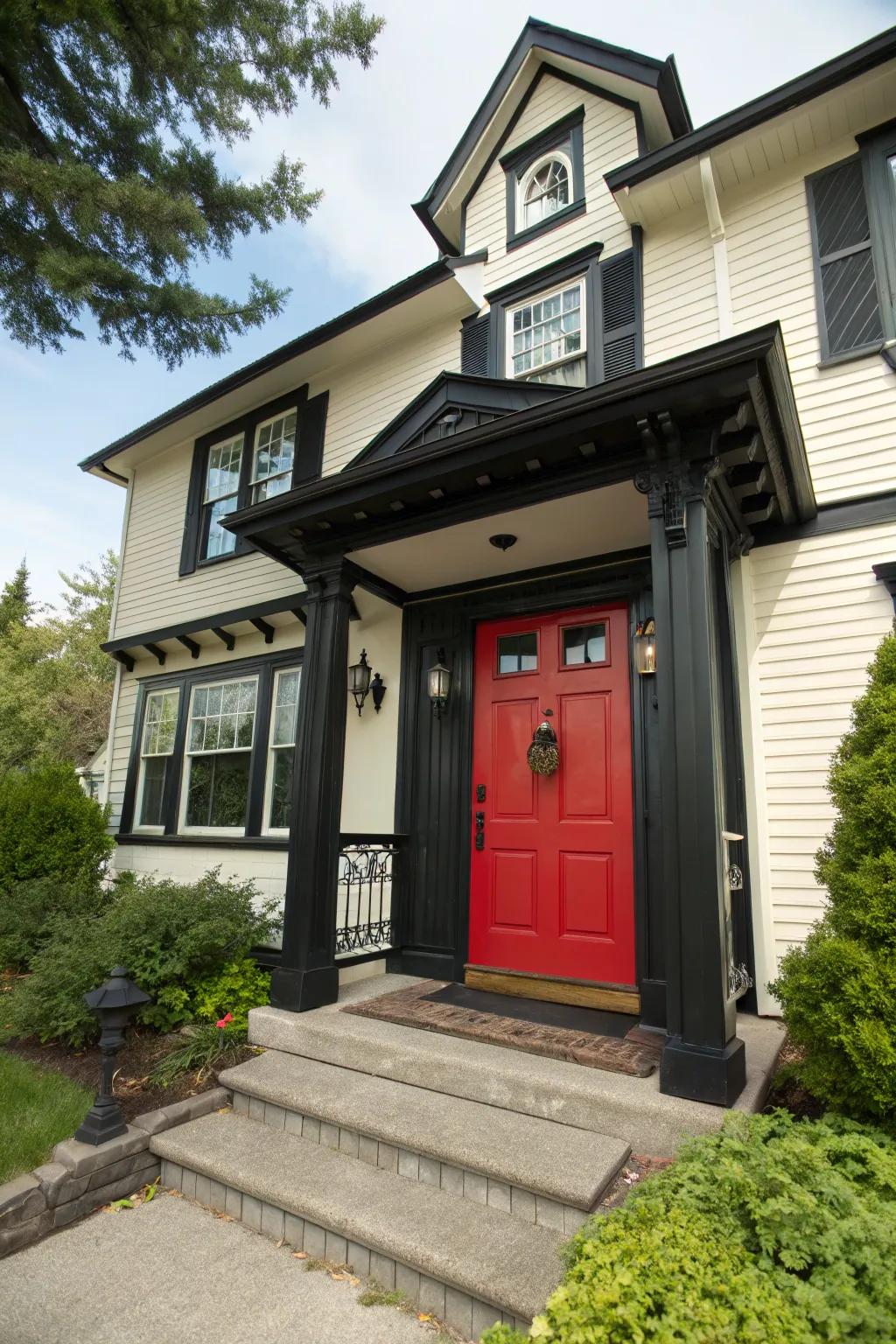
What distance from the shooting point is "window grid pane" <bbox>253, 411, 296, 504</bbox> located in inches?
283

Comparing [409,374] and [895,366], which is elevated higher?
[409,374]

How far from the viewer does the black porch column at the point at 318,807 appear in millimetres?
3994

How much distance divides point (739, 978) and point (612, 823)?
1.10 m

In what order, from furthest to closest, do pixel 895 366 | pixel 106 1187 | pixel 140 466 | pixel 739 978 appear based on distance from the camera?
1. pixel 140 466
2. pixel 895 366
3. pixel 739 978
4. pixel 106 1187

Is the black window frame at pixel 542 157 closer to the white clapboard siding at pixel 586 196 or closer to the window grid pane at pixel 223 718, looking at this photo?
the white clapboard siding at pixel 586 196

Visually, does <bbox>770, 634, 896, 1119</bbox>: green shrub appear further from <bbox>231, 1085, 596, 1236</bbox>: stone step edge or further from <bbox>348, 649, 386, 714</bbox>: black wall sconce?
<bbox>348, 649, 386, 714</bbox>: black wall sconce

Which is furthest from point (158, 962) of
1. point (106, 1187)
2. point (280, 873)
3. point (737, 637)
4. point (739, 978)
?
point (737, 637)

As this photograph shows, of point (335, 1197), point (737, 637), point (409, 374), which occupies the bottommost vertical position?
point (335, 1197)

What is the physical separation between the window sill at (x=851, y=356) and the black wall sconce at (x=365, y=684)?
365cm

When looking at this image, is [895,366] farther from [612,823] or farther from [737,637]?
[612,823]

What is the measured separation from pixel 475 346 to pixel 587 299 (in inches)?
39.9

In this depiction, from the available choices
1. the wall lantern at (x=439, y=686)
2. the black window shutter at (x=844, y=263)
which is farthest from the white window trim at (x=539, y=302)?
the wall lantern at (x=439, y=686)

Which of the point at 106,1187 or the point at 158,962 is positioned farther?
the point at 158,962

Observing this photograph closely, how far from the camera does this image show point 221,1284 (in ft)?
7.79
